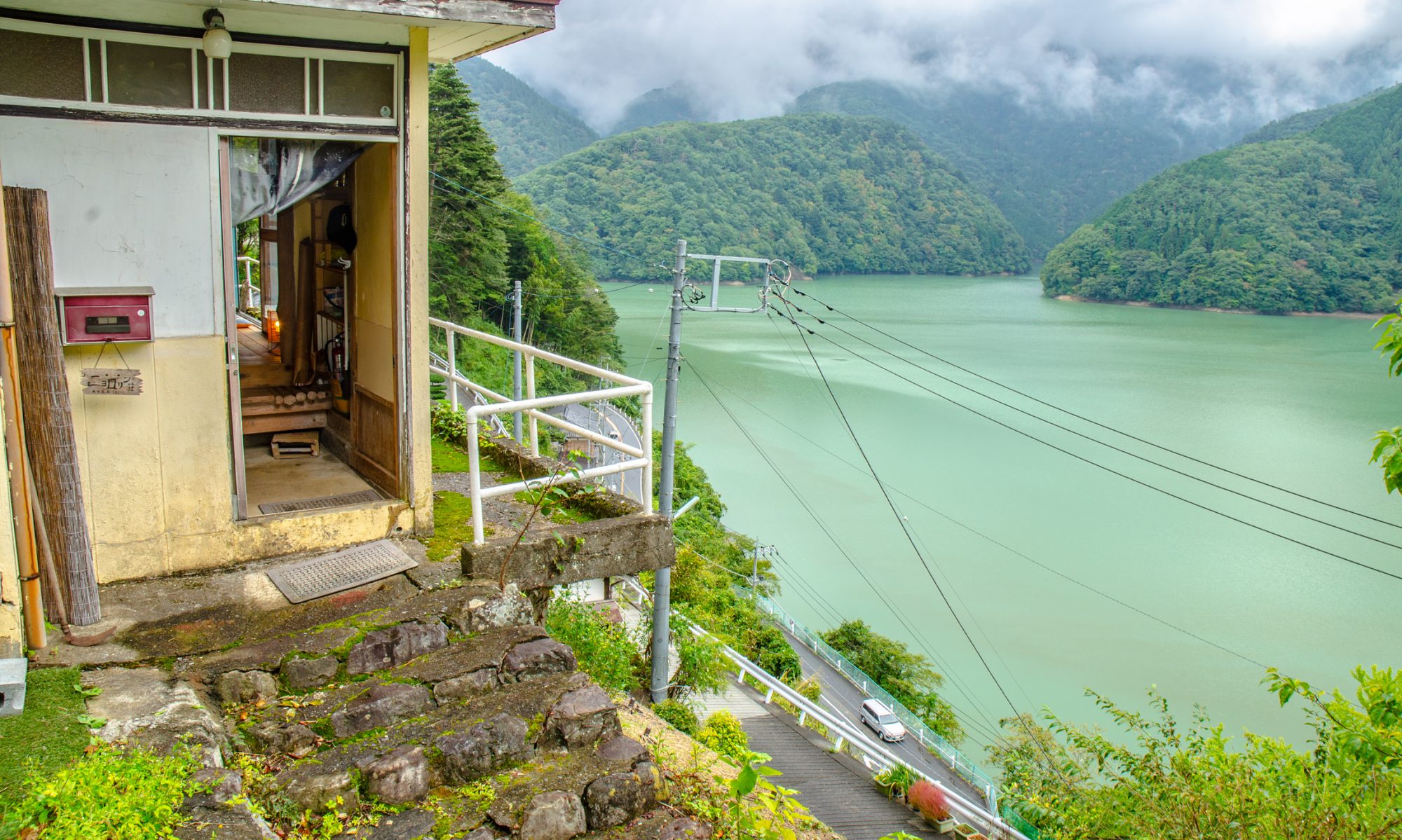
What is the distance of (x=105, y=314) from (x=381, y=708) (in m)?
2.07

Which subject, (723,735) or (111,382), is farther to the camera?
(723,735)

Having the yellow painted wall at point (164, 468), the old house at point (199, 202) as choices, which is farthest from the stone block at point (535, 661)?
the yellow painted wall at point (164, 468)

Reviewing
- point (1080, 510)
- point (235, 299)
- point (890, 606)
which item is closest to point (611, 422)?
point (890, 606)

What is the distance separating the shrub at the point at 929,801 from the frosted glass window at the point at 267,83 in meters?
11.6

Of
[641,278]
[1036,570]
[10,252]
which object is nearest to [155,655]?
[10,252]

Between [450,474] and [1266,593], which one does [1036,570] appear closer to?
[1266,593]

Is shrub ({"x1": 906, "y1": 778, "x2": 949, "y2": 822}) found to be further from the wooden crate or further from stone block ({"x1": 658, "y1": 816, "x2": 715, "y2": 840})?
stone block ({"x1": 658, "y1": 816, "x2": 715, "y2": 840})

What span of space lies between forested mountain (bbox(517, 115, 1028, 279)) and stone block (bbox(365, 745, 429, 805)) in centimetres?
5908

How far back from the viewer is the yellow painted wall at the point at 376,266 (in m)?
4.87

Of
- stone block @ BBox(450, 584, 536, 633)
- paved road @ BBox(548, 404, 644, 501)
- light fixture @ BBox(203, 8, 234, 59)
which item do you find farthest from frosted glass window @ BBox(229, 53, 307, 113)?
paved road @ BBox(548, 404, 644, 501)

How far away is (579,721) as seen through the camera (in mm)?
3516

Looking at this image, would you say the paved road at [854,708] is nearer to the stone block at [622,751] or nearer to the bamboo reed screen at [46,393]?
the stone block at [622,751]

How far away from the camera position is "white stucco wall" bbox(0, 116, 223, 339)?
3.90 m

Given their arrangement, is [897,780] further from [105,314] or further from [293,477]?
[105,314]
